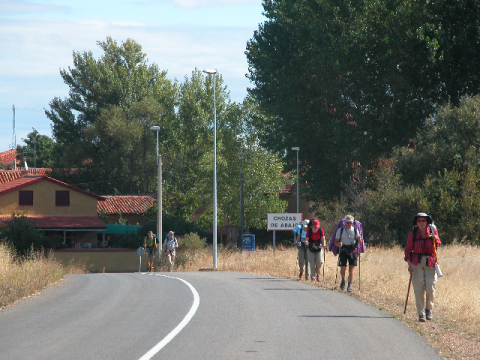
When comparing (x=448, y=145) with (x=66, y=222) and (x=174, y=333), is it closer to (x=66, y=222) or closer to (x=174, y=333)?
(x=174, y=333)

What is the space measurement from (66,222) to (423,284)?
1627 inches

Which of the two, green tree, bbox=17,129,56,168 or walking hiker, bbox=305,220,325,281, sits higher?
green tree, bbox=17,129,56,168

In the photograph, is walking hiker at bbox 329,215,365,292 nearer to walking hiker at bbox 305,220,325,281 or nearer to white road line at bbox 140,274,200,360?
walking hiker at bbox 305,220,325,281

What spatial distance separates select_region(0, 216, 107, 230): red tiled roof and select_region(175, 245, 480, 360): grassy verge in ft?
64.9

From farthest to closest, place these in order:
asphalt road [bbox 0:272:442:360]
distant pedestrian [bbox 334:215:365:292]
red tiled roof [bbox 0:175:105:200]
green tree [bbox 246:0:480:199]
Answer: red tiled roof [bbox 0:175:105:200]
green tree [bbox 246:0:480:199]
distant pedestrian [bbox 334:215:365:292]
asphalt road [bbox 0:272:442:360]

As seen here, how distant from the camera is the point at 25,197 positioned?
49.2 m

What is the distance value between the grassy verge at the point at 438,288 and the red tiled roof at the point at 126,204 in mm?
25964

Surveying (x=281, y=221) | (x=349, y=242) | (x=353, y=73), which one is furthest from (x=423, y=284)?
(x=353, y=73)

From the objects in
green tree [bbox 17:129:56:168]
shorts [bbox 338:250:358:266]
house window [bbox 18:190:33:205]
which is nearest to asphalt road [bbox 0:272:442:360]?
shorts [bbox 338:250:358:266]

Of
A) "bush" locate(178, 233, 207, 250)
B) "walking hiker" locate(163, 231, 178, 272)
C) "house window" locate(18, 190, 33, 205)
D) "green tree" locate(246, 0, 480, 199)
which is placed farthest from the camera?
"house window" locate(18, 190, 33, 205)

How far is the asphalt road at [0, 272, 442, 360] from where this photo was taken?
739cm

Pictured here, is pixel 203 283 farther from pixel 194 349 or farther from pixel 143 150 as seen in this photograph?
pixel 143 150

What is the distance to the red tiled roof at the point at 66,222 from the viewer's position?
153ft

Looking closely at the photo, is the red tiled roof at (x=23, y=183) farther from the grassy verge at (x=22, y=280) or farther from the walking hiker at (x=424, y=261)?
the walking hiker at (x=424, y=261)
